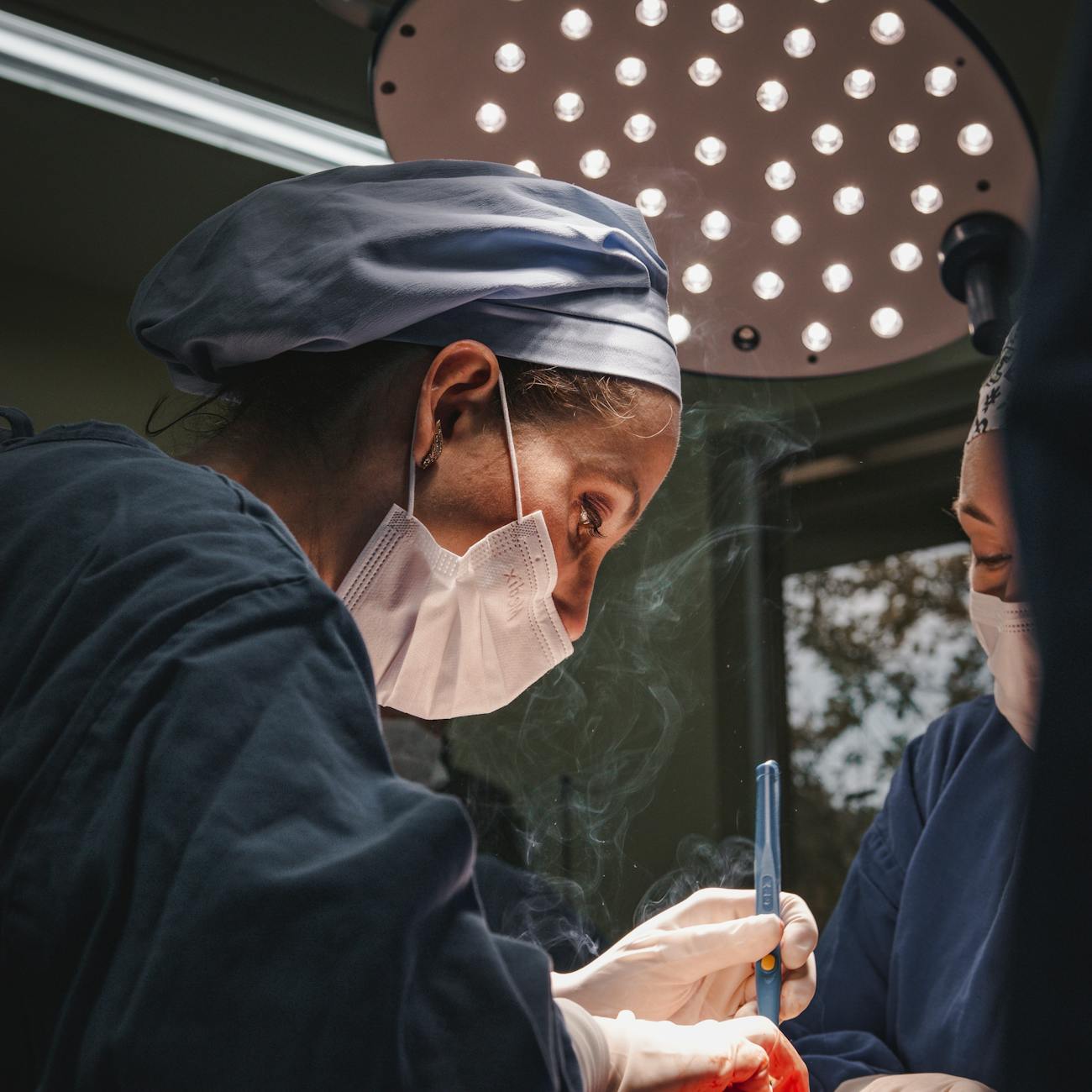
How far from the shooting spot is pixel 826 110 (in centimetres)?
95

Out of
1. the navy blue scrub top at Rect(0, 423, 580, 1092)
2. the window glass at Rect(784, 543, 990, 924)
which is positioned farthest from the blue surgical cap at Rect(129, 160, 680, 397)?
the window glass at Rect(784, 543, 990, 924)

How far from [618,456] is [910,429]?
872mm

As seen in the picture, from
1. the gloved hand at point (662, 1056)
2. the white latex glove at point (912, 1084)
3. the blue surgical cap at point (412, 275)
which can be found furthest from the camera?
the white latex glove at point (912, 1084)

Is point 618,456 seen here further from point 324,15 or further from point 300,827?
point 324,15

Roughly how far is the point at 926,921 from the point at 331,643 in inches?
46.0

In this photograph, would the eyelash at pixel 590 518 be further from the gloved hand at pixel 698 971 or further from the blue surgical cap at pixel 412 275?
the gloved hand at pixel 698 971

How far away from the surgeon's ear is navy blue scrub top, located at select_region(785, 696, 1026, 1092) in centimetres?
79

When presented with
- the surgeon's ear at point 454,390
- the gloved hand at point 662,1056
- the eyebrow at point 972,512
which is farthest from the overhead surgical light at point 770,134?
the gloved hand at point 662,1056

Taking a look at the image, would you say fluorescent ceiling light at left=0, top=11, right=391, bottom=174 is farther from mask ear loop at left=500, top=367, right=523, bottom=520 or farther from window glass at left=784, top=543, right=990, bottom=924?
window glass at left=784, top=543, right=990, bottom=924

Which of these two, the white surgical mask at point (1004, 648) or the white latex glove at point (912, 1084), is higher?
the white surgical mask at point (1004, 648)

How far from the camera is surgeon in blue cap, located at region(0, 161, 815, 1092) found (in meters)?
0.57

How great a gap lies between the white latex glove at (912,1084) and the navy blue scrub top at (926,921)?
0.03 m

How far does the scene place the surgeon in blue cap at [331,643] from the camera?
22.6 inches

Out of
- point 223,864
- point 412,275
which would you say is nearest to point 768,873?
point 412,275
